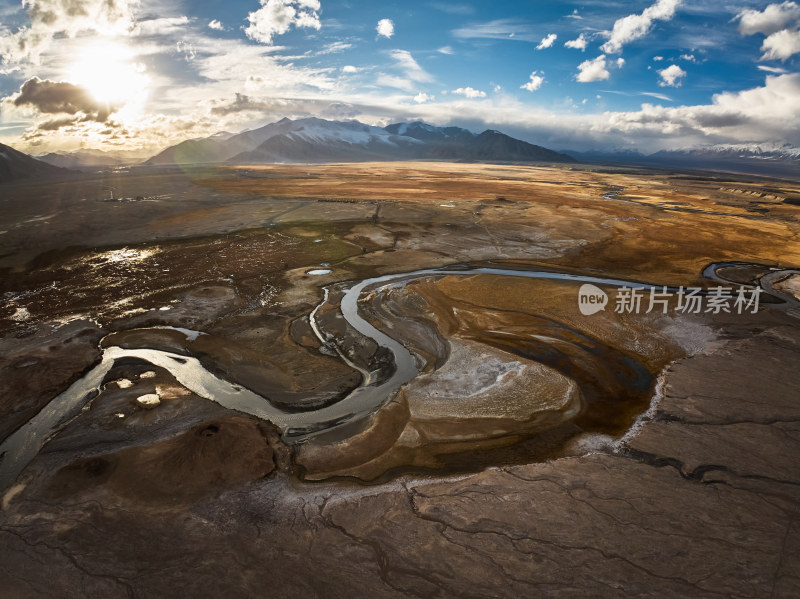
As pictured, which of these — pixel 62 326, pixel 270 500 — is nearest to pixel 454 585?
pixel 270 500

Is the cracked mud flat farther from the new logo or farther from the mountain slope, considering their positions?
the mountain slope

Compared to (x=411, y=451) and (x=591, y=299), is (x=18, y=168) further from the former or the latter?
(x=411, y=451)

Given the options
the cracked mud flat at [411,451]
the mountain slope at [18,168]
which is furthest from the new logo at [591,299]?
the mountain slope at [18,168]

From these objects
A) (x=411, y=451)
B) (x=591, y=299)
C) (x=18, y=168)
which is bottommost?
(x=411, y=451)

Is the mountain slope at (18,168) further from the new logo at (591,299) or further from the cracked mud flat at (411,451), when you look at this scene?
the new logo at (591,299)

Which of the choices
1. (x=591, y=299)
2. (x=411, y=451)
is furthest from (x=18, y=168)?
(x=411, y=451)

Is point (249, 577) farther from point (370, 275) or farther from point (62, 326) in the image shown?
point (370, 275)

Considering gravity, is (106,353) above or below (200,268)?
below
